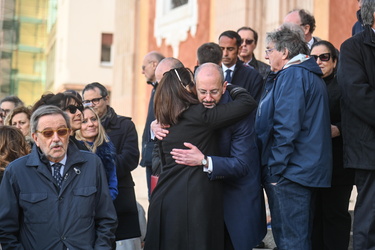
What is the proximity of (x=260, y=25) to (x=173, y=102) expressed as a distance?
288 inches

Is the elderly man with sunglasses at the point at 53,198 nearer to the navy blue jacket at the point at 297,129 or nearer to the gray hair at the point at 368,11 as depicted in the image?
the navy blue jacket at the point at 297,129

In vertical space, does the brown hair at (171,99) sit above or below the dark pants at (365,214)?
above

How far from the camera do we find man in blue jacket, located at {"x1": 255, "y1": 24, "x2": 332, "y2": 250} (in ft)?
18.5

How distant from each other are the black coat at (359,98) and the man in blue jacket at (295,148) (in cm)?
25

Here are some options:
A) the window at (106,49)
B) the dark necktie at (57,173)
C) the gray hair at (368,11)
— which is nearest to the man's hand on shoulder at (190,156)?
the dark necktie at (57,173)

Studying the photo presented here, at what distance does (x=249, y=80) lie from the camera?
24.4 feet

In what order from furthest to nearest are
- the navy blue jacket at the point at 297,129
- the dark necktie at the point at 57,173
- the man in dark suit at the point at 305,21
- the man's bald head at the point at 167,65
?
the man in dark suit at the point at 305,21
the man's bald head at the point at 167,65
the navy blue jacket at the point at 297,129
the dark necktie at the point at 57,173

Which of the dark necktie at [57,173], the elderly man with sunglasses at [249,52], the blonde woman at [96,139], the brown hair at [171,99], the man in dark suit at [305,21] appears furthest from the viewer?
the elderly man with sunglasses at [249,52]

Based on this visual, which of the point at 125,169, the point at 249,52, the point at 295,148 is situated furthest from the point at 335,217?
the point at 249,52

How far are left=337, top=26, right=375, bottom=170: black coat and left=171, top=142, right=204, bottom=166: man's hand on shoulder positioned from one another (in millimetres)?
1068

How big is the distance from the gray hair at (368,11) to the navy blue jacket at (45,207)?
7.54 ft

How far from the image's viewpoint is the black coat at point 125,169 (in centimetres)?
658

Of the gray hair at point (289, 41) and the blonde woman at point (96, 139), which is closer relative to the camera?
the gray hair at point (289, 41)

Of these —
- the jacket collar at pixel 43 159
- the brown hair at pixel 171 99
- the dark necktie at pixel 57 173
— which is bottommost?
the dark necktie at pixel 57 173
